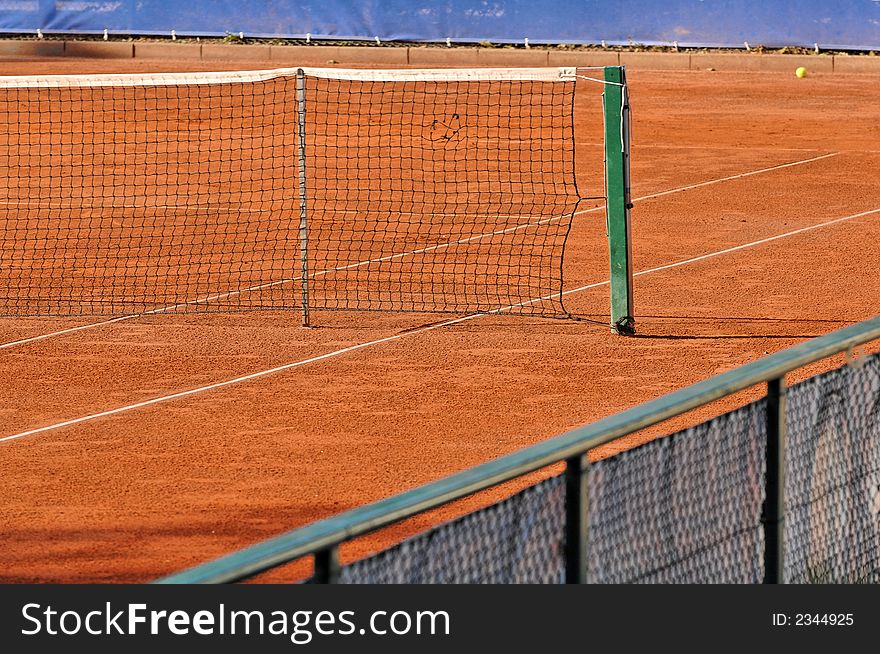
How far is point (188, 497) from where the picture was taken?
317 inches

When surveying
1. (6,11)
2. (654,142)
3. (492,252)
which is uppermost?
(6,11)

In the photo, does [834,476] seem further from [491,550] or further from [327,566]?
[327,566]

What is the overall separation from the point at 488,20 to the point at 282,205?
15.2m

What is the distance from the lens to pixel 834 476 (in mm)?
4938

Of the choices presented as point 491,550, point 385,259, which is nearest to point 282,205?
point 385,259

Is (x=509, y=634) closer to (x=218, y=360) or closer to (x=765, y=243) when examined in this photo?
(x=218, y=360)

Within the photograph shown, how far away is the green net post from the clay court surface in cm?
38

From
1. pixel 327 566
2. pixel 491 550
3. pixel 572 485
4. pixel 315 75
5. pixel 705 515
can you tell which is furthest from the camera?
pixel 315 75

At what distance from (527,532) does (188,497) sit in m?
4.68

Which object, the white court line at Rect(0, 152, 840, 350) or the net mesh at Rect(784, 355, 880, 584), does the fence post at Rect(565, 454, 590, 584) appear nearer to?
the net mesh at Rect(784, 355, 880, 584)

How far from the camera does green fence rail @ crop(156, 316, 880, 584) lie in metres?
2.93

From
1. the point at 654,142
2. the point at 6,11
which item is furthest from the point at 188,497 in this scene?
the point at 6,11

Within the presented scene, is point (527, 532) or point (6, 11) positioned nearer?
point (527, 532)

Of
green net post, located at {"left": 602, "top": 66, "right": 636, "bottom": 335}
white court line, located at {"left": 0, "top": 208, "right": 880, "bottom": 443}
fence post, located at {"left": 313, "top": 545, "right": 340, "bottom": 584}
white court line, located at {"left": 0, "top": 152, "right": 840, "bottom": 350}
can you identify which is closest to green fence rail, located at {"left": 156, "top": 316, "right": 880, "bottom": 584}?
fence post, located at {"left": 313, "top": 545, "right": 340, "bottom": 584}
